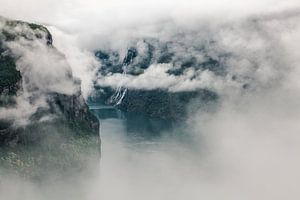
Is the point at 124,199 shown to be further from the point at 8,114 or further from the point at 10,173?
the point at 8,114

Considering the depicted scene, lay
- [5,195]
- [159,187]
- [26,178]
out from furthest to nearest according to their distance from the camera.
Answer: [159,187] → [26,178] → [5,195]

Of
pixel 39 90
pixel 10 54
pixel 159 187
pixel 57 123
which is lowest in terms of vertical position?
pixel 159 187

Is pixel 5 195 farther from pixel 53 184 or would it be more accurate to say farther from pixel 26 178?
pixel 53 184

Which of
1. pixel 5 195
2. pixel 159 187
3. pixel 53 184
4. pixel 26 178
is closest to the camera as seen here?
pixel 5 195

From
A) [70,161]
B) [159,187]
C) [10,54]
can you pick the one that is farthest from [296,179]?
[10,54]

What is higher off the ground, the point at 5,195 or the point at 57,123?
the point at 57,123

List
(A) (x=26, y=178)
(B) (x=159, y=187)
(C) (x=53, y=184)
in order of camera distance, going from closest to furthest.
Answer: (A) (x=26, y=178) → (C) (x=53, y=184) → (B) (x=159, y=187)

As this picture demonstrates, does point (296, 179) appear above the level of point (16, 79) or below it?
below

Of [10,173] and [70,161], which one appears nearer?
[10,173]

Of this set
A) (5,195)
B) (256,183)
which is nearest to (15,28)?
(5,195)
